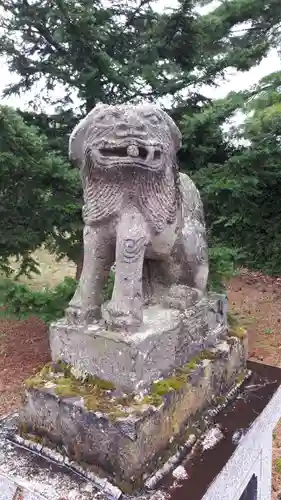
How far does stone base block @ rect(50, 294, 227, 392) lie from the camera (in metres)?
1.49

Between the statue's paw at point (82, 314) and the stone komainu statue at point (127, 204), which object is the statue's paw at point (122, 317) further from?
the statue's paw at point (82, 314)

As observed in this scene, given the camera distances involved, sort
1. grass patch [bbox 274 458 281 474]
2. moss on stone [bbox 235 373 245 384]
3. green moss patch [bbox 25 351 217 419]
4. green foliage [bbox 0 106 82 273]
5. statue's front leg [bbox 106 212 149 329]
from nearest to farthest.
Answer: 1. green moss patch [bbox 25 351 217 419]
2. statue's front leg [bbox 106 212 149 329]
3. moss on stone [bbox 235 373 245 384]
4. grass patch [bbox 274 458 281 474]
5. green foliage [bbox 0 106 82 273]

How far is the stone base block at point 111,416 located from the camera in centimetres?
139

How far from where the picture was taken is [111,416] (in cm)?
140

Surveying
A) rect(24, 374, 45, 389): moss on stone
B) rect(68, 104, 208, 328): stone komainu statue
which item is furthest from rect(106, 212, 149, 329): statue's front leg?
rect(24, 374, 45, 389): moss on stone

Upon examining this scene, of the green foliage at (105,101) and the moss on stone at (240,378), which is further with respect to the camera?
the green foliage at (105,101)

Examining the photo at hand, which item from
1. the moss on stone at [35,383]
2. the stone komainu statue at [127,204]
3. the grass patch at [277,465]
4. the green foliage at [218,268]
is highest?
the stone komainu statue at [127,204]

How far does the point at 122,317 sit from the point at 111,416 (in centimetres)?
32

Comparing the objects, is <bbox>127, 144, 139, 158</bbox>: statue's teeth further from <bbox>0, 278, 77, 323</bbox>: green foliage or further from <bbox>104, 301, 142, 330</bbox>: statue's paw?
<bbox>0, 278, 77, 323</bbox>: green foliage

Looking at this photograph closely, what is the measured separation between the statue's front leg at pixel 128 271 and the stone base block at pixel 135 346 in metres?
0.07

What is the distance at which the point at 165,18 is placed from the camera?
14.3ft

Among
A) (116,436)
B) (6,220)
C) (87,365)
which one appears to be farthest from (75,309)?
(6,220)

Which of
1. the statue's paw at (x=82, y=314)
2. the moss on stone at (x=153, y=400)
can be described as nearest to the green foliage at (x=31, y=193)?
the statue's paw at (x=82, y=314)

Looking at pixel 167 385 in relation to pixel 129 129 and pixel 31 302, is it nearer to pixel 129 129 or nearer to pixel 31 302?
pixel 129 129
